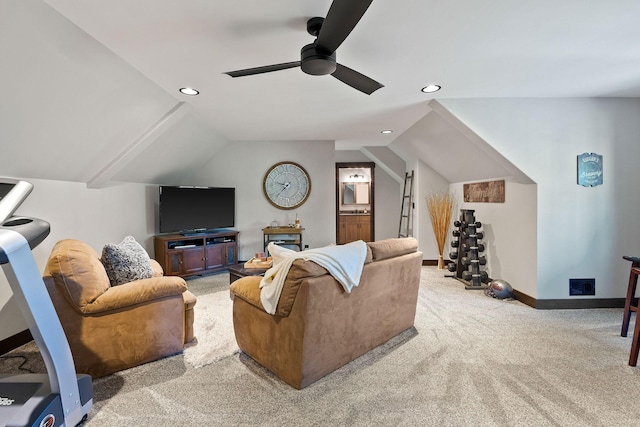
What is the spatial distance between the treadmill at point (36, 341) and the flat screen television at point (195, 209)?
10.3ft

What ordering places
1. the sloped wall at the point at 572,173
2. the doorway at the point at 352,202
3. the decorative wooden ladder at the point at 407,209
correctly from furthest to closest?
the doorway at the point at 352,202 → the decorative wooden ladder at the point at 407,209 → the sloped wall at the point at 572,173

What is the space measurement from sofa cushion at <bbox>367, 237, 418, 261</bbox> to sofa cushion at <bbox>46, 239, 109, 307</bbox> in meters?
1.94

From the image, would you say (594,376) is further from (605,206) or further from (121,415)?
(121,415)

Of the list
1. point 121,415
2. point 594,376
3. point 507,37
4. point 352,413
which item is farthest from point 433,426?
point 507,37

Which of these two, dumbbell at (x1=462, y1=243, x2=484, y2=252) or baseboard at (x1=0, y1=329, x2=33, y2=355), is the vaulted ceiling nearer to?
baseboard at (x1=0, y1=329, x2=33, y2=355)

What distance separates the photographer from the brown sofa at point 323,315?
73.9 inches

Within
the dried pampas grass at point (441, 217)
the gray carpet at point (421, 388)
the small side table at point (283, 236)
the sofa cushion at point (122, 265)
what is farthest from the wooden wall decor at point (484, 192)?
the sofa cushion at point (122, 265)

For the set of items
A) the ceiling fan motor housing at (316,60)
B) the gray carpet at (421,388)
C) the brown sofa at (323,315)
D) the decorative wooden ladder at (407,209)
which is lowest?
the gray carpet at (421,388)

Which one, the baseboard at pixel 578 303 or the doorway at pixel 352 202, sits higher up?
the doorway at pixel 352 202

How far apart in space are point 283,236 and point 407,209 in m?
2.85

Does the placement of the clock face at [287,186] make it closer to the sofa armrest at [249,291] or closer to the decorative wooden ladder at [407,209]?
the decorative wooden ladder at [407,209]

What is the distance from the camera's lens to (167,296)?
7.51 feet

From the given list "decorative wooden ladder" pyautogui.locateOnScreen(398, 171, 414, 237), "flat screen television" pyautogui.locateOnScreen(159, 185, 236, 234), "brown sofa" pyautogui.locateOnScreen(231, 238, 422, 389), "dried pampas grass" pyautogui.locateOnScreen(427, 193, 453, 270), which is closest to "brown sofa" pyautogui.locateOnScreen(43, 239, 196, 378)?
"brown sofa" pyautogui.locateOnScreen(231, 238, 422, 389)

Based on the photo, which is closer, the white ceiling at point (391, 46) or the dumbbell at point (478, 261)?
the white ceiling at point (391, 46)
